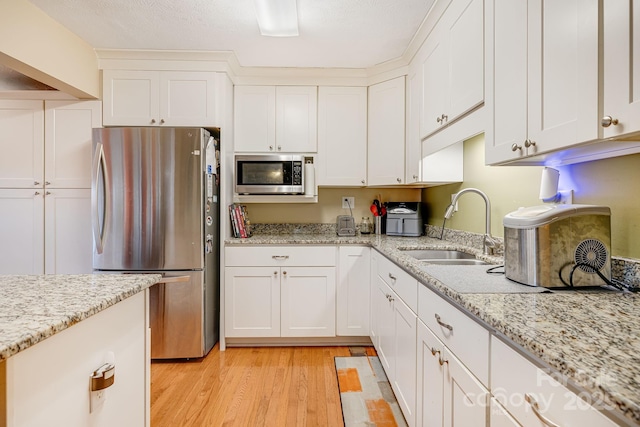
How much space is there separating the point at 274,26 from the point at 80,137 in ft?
5.72

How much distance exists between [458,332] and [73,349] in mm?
1061

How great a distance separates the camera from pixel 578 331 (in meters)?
0.70

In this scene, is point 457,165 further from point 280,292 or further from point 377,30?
point 280,292

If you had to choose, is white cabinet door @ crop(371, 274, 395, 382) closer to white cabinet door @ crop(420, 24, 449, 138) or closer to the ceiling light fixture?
white cabinet door @ crop(420, 24, 449, 138)

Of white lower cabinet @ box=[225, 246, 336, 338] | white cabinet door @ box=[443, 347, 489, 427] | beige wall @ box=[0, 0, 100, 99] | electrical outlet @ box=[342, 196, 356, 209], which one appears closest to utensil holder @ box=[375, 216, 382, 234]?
electrical outlet @ box=[342, 196, 356, 209]

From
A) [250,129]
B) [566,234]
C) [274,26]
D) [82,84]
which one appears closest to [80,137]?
→ [82,84]

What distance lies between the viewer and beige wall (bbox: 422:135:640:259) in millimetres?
1105

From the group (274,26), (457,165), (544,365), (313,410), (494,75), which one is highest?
(274,26)

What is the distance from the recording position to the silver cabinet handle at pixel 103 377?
85 cm

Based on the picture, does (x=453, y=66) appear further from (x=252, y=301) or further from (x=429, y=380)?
(x=252, y=301)

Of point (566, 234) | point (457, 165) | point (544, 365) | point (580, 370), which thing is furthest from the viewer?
point (457, 165)

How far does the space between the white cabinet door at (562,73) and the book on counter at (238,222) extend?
220 centimetres

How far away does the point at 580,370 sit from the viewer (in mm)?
541

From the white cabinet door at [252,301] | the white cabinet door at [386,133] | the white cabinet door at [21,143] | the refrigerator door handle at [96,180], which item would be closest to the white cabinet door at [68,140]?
the white cabinet door at [21,143]
